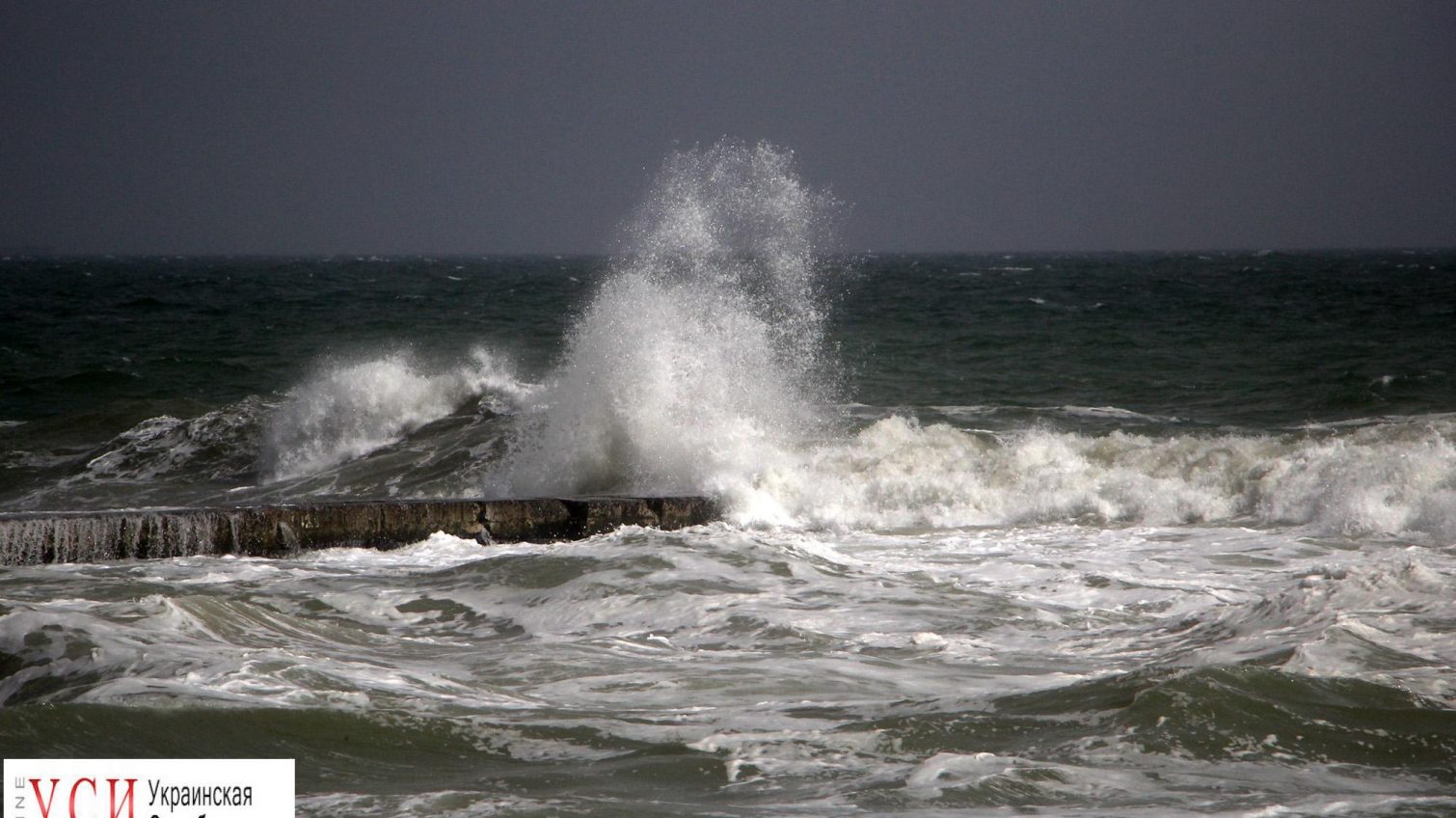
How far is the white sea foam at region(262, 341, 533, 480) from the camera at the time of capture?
14180 millimetres

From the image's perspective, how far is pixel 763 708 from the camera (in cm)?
482

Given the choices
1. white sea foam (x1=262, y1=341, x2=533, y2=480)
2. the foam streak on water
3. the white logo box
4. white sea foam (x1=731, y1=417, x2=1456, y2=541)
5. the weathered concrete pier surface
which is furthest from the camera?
white sea foam (x1=262, y1=341, x2=533, y2=480)

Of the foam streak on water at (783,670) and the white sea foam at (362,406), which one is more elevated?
the white sea foam at (362,406)

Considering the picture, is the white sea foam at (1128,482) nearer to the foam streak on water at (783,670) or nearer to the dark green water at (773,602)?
the dark green water at (773,602)

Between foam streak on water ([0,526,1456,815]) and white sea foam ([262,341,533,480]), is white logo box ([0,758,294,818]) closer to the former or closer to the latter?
foam streak on water ([0,526,1456,815])

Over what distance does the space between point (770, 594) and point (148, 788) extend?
361cm

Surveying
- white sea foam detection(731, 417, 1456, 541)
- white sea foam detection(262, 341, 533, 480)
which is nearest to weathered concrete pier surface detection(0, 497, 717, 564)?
white sea foam detection(731, 417, 1456, 541)

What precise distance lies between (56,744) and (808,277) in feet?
37.4

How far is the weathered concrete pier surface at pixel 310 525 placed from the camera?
7648 millimetres

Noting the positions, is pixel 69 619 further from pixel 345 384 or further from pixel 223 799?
pixel 345 384

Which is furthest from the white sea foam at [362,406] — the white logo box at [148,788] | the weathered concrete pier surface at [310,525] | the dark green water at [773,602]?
the white logo box at [148,788]

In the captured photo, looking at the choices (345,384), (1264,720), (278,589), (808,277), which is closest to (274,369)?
(345,384)

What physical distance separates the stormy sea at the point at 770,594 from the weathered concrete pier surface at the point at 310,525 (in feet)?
0.63

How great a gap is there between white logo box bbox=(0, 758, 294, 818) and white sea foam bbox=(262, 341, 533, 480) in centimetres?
991
